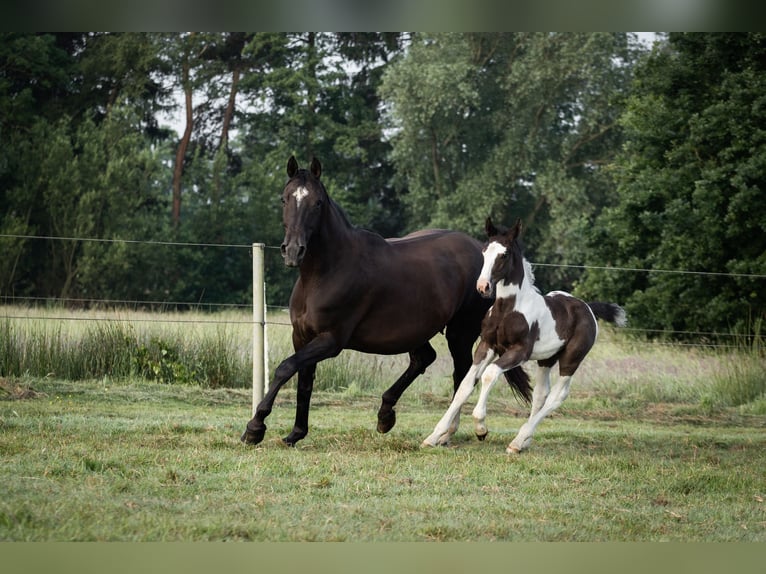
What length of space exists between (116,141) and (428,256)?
23.7 metres

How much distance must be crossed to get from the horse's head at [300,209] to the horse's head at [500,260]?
1.24 metres

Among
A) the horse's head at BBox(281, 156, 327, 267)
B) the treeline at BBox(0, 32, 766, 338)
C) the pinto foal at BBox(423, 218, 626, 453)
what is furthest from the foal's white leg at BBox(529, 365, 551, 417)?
the treeline at BBox(0, 32, 766, 338)

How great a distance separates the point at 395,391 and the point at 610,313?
6.21 ft

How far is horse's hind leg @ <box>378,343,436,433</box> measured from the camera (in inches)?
303

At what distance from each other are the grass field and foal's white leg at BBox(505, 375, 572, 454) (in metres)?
0.16

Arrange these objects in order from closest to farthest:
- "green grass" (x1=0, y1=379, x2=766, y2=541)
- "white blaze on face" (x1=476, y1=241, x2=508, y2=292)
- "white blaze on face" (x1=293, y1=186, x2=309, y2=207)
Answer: "green grass" (x1=0, y1=379, x2=766, y2=541) < "white blaze on face" (x1=293, y1=186, x2=309, y2=207) < "white blaze on face" (x1=476, y1=241, x2=508, y2=292)

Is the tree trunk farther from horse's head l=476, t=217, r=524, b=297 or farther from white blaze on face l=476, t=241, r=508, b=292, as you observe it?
white blaze on face l=476, t=241, r=508, b=292

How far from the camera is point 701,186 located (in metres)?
17.4

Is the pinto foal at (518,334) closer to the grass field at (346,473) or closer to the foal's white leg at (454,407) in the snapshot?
the foal's white leg at (454,407)

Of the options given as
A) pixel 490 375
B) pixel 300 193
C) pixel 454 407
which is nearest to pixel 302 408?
pixel 454 407

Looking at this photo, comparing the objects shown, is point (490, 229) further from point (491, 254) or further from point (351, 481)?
point (351, 481)
